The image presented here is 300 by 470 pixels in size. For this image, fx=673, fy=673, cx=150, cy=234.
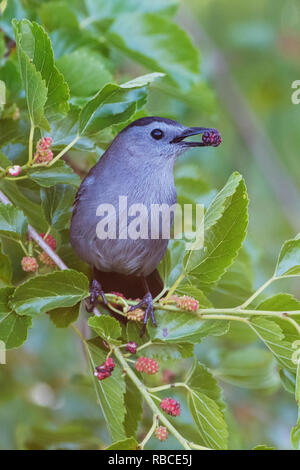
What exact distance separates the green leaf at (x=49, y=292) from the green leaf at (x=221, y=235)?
12.4 inches

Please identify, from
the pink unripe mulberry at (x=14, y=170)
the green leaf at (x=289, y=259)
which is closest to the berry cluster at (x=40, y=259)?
the pink unripe mulberry at (x=14, y=170)

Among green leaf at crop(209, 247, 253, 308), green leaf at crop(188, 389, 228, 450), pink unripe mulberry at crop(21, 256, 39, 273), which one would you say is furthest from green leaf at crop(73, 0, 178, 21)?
green leaf at crop(188, 389, 228, 450)

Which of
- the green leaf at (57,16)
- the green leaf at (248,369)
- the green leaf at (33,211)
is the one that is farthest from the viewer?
→ the green leaf at (248,369)

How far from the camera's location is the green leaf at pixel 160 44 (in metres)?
2.69

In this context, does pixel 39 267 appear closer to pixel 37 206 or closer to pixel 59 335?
pixel 37 206

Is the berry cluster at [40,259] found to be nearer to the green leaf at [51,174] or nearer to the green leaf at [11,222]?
the green leaf at [11,222]

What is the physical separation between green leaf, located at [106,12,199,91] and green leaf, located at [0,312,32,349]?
1.26m

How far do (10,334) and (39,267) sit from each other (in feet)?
0.94

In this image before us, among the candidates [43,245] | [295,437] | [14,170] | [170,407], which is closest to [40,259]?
[43,245]

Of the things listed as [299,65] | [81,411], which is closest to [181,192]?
[81,411]

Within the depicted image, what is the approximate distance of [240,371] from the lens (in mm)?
2990

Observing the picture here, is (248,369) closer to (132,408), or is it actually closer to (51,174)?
(132,408)

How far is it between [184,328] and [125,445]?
0.35 m

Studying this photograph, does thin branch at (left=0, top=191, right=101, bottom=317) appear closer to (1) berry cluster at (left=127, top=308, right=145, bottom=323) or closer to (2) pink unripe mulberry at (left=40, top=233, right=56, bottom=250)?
(2) pink unripe mulberry at (left=40, top=233, right=56, bottom=250)
